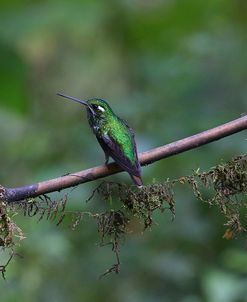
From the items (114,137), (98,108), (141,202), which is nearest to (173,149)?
(141,202)

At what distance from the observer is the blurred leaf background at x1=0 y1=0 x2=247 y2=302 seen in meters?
3.98

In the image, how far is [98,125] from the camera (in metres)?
2.71

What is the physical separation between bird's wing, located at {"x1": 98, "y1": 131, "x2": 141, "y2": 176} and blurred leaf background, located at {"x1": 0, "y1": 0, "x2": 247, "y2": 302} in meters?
0.99

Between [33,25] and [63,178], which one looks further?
[33,25]

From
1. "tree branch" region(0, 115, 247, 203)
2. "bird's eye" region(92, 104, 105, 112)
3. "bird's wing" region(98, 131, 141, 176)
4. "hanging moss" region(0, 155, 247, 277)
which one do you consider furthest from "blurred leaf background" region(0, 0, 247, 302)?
"tree branch" region(0, 115, 247, 203)

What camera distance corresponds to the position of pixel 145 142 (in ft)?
12.9

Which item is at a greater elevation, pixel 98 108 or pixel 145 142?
pixel 145 142

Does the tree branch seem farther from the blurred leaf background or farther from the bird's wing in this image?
the blurred leaf background

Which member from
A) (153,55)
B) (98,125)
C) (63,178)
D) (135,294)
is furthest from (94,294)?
(63,178)

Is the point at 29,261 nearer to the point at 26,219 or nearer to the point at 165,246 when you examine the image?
the point at 26,219

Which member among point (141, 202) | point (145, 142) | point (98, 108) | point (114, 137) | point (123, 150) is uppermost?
point (145, 142)

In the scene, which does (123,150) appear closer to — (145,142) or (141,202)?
(141,202)

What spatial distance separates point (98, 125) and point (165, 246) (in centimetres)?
198

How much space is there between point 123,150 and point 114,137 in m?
0.20
